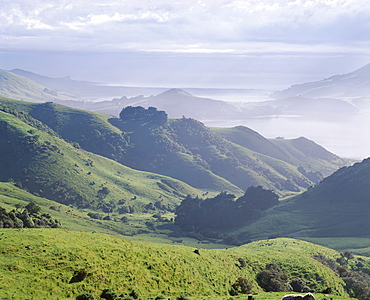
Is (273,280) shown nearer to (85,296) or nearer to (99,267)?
(99,267)

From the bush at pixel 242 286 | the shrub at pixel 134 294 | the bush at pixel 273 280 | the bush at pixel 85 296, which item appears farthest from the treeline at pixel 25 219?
the bush at pixel 273 280

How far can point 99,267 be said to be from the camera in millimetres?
49625

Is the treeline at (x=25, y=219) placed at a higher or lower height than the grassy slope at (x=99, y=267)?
lower

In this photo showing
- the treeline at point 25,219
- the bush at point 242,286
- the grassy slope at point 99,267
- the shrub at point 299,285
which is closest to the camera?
the grassy slope at point 99,267

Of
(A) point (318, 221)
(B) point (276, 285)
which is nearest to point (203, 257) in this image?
(B) point (276, 285)

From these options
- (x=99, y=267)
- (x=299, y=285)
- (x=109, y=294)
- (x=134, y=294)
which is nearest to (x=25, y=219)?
(x=99, y=267)

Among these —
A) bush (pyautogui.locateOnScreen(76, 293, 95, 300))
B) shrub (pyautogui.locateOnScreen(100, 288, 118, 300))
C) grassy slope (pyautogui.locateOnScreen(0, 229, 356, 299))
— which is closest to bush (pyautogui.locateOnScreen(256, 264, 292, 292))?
grassy slope (pyautogui.locateOnScreen(0, 229, 356, 299))

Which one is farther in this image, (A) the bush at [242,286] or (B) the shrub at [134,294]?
(A) the bush at [242,286]

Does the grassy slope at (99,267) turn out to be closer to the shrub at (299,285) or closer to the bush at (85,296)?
the bush at (85,296)

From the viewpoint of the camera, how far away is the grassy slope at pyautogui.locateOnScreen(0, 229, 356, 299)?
44.3 metres

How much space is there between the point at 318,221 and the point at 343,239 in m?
31.8

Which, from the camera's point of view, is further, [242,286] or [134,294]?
[242,286]

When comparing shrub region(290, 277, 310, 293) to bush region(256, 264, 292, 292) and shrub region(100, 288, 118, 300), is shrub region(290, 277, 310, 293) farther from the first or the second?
shrub region(100, 288, 118, 300)

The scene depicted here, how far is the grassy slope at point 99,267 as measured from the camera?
44.3 metres
